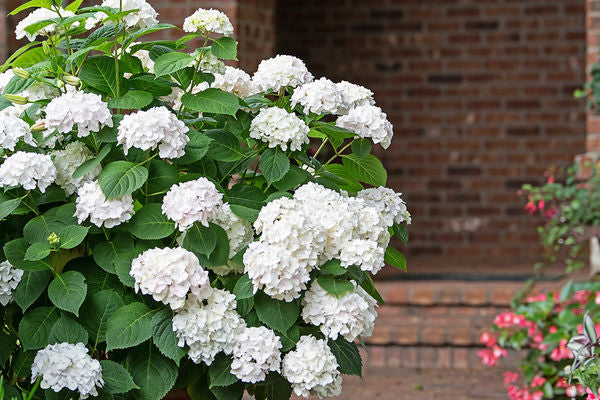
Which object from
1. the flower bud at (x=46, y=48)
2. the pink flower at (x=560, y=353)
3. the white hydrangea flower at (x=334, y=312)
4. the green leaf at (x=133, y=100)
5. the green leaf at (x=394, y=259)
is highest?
the flower bud at (x=46, y=48)

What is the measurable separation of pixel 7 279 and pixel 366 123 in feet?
2.40

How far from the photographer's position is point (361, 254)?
152cm

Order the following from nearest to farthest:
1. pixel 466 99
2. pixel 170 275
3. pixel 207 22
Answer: pixel 170 275, pixel 207 22, pixel 466 99

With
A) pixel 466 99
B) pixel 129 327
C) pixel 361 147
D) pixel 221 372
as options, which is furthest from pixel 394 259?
pixel 466 99

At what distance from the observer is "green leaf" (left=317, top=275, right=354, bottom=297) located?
1501mm

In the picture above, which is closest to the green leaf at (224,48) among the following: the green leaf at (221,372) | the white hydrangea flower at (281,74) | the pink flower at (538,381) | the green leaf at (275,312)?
the white hydrangea flower at (281,74)

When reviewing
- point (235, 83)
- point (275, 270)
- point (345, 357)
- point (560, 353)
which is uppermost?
point (235, 83)

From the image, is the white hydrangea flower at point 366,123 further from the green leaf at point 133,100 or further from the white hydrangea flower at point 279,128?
the green leaf at point 133,100

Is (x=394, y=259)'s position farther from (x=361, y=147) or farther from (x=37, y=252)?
(x=37, y=252)

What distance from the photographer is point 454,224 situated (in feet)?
20.1

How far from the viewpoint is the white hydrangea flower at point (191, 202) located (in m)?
1.46

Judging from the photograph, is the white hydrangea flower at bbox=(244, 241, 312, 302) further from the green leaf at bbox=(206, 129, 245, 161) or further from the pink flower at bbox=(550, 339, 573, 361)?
the pink flower at bbox=(550, 339, 573, 361)

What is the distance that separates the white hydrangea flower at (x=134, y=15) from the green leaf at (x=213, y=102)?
0.22 m

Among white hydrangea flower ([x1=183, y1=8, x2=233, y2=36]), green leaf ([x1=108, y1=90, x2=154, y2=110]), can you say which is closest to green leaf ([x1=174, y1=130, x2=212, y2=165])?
green leaf ([x1=108, y1=90, x2=154, y2=110])
